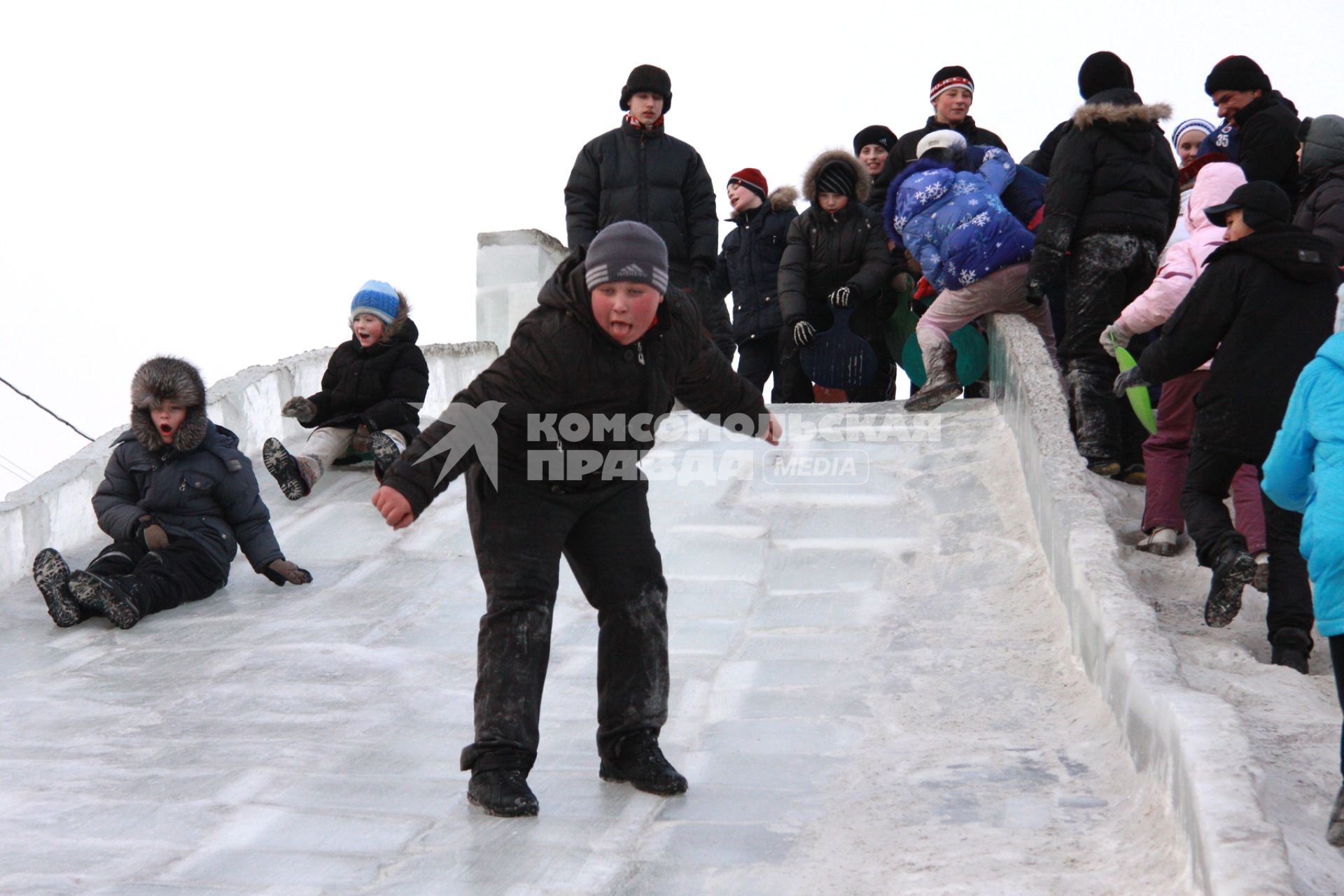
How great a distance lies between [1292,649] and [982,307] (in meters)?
3.58

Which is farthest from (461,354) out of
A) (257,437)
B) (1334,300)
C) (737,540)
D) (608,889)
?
(608,889)

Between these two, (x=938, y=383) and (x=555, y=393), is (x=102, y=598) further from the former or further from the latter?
(x=938, y=383)

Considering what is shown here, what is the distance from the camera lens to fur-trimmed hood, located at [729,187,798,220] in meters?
8.83

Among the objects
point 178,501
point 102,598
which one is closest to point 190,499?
point 178,501

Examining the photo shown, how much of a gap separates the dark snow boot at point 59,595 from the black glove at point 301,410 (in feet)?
6.74

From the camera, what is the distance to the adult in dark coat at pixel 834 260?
828 cm

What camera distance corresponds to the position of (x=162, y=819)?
359 centimetres

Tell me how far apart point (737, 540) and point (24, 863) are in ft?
11.2

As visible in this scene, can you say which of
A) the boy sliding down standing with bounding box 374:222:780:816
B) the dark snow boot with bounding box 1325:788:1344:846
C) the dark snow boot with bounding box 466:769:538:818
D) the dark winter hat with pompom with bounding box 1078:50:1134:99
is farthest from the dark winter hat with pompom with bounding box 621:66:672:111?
the dark snow boot with bounding box 1325:788:1344:846

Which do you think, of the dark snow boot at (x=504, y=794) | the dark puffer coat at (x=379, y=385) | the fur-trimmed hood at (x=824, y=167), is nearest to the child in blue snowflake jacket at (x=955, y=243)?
the fur-trimmed hood at (x=824, y=167)

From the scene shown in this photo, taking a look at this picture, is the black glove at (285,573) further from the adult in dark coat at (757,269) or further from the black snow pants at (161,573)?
the adult in dark coat at (757,269)

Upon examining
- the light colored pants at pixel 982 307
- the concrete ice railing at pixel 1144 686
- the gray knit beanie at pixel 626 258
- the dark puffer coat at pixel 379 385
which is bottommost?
the concrete ice railing at pixel 1144 686

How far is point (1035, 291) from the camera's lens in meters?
6.71

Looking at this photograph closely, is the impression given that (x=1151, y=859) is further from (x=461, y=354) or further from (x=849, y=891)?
(x=461, y=354)
